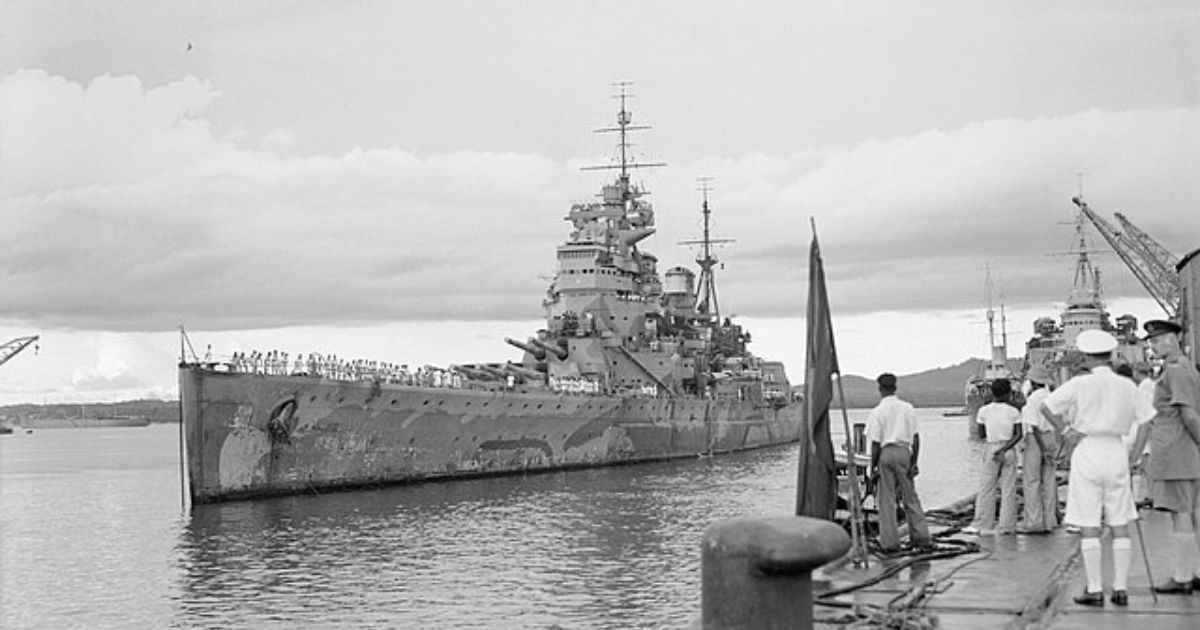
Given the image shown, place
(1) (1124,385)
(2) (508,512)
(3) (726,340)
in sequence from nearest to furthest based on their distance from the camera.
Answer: (1) (1124,385) → (2) (508,512) → (3) (726,340)

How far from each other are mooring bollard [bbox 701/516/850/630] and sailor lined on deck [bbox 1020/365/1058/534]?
7.60 metres

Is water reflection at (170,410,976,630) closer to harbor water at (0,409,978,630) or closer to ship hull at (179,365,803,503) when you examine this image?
harbor water at (0,409,978,630)

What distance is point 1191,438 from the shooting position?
7.67 metres

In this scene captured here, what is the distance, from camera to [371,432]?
110 feet

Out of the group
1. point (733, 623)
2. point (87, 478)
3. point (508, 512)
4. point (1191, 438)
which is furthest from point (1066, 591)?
point (87, 478)

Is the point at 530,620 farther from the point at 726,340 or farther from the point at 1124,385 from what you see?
the point at 726,340

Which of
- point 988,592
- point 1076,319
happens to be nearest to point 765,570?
point 988,592

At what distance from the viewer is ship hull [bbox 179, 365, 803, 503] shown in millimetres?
29812

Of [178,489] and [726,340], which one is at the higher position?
[726,340]

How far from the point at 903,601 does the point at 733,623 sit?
11.8ft

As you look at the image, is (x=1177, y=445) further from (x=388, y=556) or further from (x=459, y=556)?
(x=388, y=556)

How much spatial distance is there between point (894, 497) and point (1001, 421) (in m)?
1.99

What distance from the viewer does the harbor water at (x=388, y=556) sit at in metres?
15.9

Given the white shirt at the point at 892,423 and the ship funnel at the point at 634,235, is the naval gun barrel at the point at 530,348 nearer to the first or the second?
the ship funnel at the point at 634,235
